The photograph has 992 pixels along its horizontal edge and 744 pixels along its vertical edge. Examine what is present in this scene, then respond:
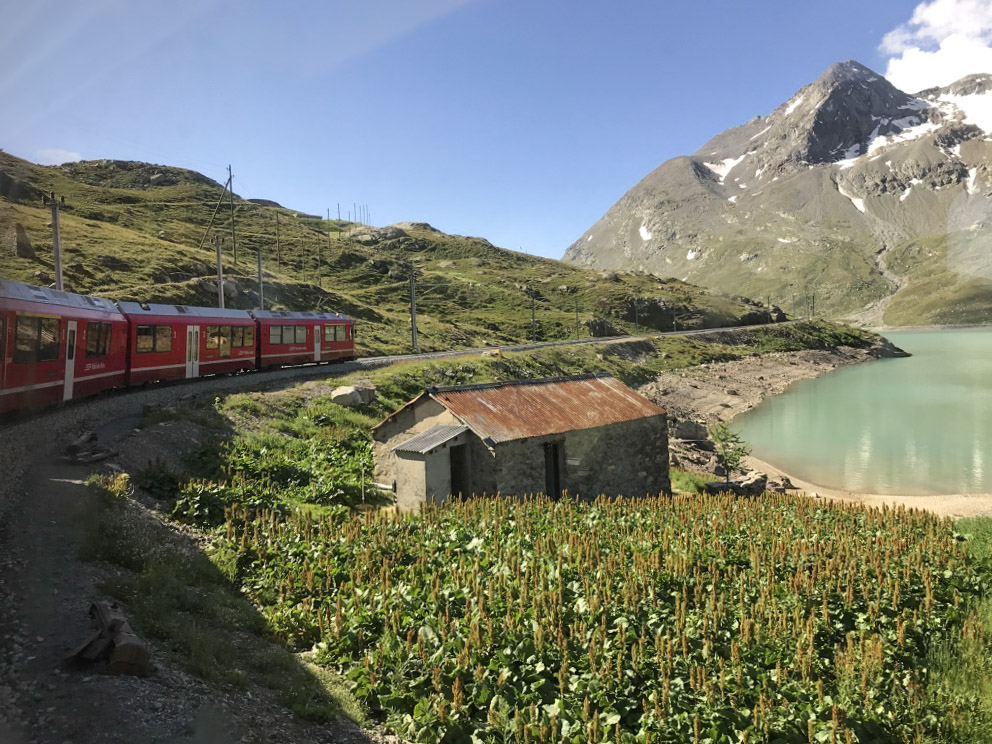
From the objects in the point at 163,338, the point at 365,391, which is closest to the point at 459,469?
the point at 365,391

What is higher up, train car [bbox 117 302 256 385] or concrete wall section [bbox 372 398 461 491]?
train car [bbox 117 302 256 385]

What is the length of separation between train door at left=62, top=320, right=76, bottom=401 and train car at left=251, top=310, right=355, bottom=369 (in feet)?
53.5

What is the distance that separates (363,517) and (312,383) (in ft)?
64.0

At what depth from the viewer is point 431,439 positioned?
19.9m

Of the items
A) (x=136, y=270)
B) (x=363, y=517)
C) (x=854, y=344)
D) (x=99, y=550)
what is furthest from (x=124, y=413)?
(x=854, y=344)

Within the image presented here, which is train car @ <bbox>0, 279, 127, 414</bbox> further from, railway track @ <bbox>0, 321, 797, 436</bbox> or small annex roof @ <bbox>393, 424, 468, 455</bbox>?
small annex roof @ <bbox>393, 424, 468, 455</bbox>

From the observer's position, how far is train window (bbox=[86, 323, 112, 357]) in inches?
839

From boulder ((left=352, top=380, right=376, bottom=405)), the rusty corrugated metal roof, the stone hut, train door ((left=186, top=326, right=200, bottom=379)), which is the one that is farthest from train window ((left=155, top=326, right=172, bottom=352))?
the rusty corrugated metal roof

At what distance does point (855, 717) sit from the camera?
26.9 ft

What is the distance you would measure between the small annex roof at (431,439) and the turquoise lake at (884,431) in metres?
29.3

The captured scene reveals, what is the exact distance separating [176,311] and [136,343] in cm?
377

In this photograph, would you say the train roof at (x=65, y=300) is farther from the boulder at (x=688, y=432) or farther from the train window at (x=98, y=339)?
the boulder at (x=688, y=432)

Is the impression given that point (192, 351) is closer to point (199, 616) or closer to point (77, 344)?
point (77, 344)

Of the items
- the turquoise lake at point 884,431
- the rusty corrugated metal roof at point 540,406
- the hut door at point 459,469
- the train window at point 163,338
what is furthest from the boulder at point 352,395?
the turquoise lake at point 884,431
